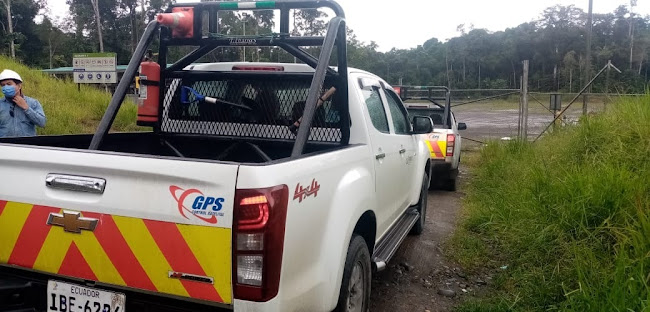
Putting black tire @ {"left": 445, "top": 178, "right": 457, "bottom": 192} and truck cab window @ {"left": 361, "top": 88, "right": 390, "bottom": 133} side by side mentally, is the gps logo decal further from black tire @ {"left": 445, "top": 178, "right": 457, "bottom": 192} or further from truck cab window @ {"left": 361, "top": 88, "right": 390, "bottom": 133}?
black tire @ {"left": 445, "top": 178, "right": 457, "bottom": 192}

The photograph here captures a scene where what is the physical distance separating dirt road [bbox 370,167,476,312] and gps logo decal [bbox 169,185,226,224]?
227 centimetres

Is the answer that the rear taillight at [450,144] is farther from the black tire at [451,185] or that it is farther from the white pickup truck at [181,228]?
the white pickup truck at [181,228]

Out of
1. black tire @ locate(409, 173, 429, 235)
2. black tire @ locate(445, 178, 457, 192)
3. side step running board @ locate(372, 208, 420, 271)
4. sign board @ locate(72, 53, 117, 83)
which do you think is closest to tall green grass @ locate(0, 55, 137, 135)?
sign board @ locate(72, 53, 117, 83)

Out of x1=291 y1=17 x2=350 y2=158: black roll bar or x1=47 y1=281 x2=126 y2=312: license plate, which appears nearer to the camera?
x1=47 y1=281 x2=126 y2=312: license plate

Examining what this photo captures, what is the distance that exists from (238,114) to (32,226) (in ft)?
6.06

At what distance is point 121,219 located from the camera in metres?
2.18

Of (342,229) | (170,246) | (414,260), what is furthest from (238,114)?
(414,260)

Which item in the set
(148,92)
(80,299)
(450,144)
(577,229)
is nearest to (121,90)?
(148,92)

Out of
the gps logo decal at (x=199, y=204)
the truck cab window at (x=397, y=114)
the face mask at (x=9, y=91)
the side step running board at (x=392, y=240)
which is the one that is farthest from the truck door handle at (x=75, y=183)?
the face mask at (x=9, y=91)

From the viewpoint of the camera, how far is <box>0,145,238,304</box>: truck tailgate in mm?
2059

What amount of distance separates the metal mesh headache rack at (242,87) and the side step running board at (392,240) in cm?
89

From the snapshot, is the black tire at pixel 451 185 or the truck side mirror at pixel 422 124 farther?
the black tire at pixel 451 185

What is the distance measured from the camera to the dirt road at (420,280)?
4047 millimetres

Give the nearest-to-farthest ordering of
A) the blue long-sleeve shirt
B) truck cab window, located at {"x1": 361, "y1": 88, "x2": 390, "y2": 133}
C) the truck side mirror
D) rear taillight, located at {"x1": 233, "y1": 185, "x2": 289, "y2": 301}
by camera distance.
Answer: rear taillight, located at {"x1": 233, "y1": 185, "x2": 289, "y2": 301} < truck cab window, located at {"x1": 361, "y1": 88, "x2": 390, "y2": 133} < the truck side mirror < the blue long-sleeve shirt
